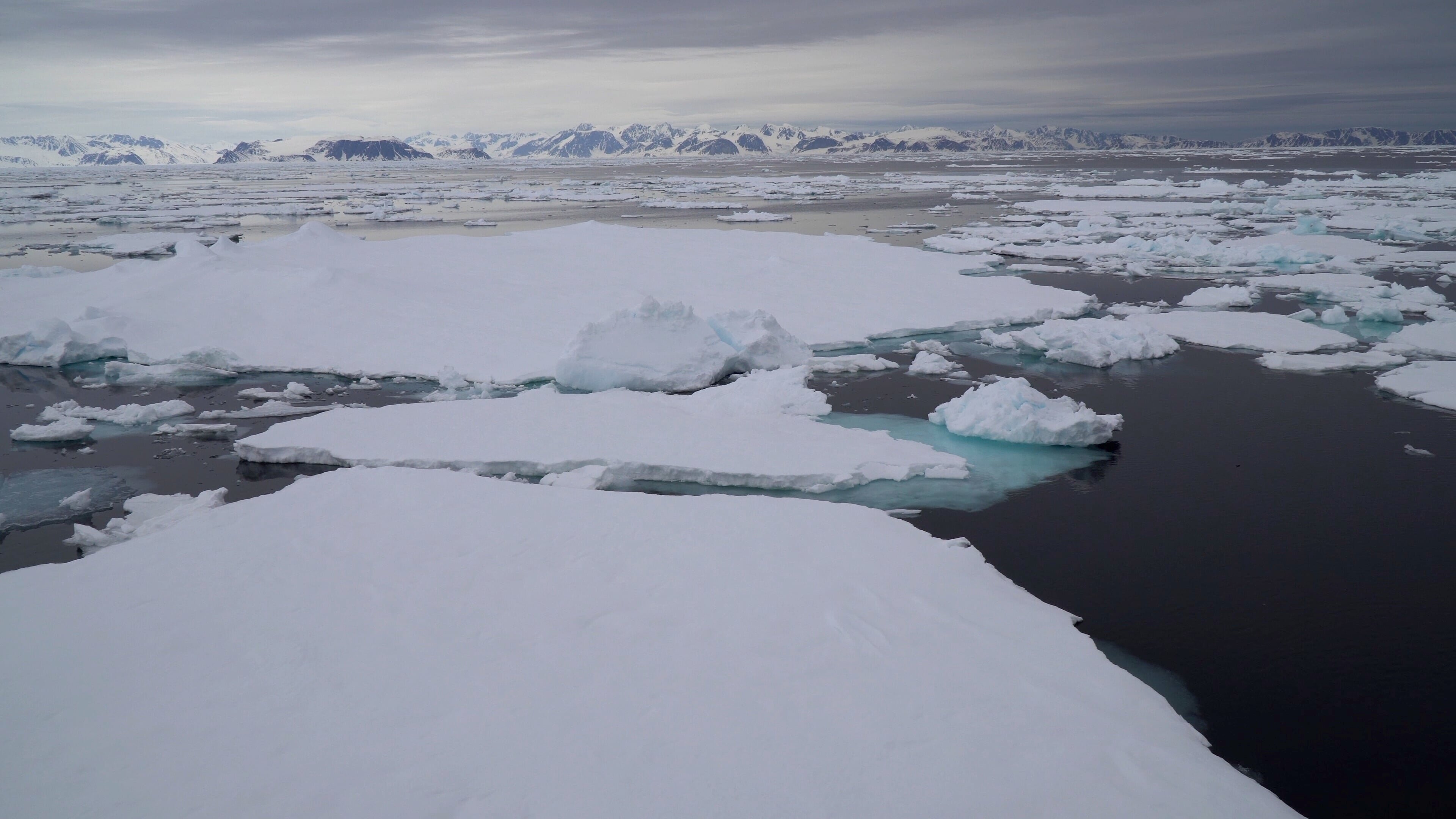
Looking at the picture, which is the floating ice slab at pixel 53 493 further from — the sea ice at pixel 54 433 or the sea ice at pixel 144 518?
the sea ice at pixel 54 433

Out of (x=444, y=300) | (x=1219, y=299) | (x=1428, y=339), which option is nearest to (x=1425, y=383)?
(x=1428, y=339)

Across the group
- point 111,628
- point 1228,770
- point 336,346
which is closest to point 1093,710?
point 1228,770

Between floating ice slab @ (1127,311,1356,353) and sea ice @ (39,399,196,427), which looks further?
floating ice slab @ (1127,311,1356,353)

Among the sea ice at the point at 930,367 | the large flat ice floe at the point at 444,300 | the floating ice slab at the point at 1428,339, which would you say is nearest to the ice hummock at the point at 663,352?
the large flat ice floe at the point at 444,300

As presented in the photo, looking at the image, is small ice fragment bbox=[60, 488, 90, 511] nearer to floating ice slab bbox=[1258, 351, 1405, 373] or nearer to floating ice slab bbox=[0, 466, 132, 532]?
floating ice slab bbox=[0, 466, 132, 532]

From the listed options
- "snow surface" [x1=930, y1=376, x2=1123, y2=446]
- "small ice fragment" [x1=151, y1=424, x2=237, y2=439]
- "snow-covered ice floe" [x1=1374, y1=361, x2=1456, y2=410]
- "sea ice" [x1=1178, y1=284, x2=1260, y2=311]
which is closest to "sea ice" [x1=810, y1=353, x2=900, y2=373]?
"snow surface" [x1=930, y1=376, x2=1123, y2=446]

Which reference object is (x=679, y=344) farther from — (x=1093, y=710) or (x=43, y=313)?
(x=43, y=313)

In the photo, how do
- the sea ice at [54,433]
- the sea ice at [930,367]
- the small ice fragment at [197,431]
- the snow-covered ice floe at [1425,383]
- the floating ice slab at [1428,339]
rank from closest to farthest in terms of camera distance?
the sea ice at [54,433], the small ice fragment at [197,431], the snow-covered ice floe at [1425,383], the sea ice at [930,367], the floating ice slab at [1428,339]
